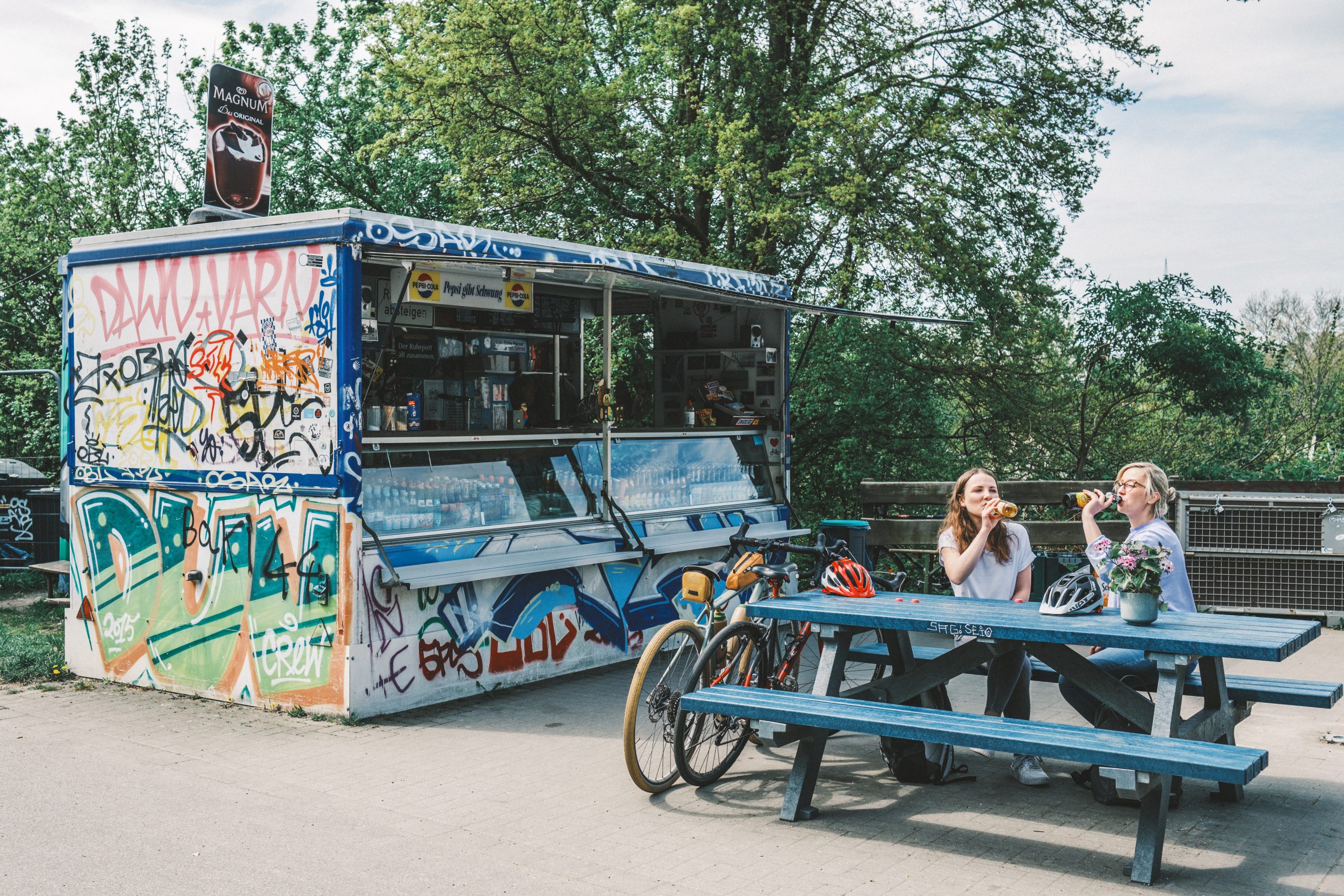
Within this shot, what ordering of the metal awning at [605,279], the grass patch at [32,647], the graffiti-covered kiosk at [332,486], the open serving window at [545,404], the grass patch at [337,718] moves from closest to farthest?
the grass patch at [337,718] → the graffiti-covered kiosk at [332,486] → the metal awning at [605,279] → the open serving window at [545,404] → the grass patch at [32,647]

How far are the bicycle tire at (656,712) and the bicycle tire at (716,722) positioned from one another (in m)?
0.06

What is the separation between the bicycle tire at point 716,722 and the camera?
563 centimetres

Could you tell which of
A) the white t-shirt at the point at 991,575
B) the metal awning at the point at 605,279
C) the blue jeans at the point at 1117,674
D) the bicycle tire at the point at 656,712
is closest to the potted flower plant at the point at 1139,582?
the blue jeans at the point at 1117,674

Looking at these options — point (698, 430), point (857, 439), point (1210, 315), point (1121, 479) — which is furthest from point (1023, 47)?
point (1121, 479)

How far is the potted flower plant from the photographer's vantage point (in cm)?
487

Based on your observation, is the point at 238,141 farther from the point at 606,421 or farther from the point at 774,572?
the point at 774,572

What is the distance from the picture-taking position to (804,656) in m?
8.57

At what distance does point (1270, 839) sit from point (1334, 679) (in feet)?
12.4

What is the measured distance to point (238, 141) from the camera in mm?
9164

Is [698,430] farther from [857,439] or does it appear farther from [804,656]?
[857,439]

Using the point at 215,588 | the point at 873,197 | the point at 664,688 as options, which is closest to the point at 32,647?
the point at 215,588

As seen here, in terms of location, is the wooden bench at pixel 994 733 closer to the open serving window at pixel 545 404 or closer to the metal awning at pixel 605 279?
the open serving window at pixel 545 404

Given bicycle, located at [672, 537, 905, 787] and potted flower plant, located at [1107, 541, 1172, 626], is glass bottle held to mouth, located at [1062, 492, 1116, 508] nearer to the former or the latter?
potted flower plant, located at [1107, 541, 1172, 626]

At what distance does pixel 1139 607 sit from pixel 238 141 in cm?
742
